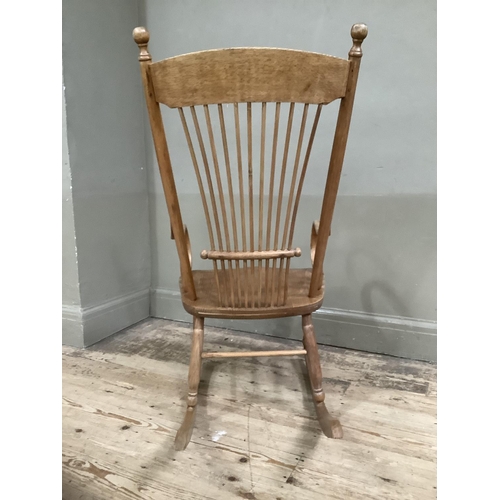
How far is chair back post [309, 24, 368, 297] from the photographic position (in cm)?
97

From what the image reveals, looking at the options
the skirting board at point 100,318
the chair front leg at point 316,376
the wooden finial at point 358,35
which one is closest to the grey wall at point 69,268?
the skirting board at point 100,318

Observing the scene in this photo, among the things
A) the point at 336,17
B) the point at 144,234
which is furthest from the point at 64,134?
the point at 336,17

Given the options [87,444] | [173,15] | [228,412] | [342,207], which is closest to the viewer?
[87,444]

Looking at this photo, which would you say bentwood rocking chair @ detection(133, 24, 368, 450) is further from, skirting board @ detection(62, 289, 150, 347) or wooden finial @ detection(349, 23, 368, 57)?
skirting board @ detection(62, 289, 150, 347)

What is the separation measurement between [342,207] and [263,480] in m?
1.09

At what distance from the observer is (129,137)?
6.63 feet

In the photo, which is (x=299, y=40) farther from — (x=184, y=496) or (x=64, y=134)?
(x=184, y=496)

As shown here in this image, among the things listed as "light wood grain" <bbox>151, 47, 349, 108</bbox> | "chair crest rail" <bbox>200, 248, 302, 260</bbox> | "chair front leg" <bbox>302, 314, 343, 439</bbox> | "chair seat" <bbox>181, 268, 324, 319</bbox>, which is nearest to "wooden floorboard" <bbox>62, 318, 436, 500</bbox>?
"chair front leg" <bbox>302, 314, 343, 439</bbox>

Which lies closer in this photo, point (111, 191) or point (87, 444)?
point (87, 444)

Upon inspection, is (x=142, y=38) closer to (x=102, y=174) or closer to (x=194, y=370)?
(x=194, y=370)

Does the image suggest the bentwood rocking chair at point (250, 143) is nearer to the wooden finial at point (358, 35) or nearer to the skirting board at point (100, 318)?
the wooden finial at point (358, 35)

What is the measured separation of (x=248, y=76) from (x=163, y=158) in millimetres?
291

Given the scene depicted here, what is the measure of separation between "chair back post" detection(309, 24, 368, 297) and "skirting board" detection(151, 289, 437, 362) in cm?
63

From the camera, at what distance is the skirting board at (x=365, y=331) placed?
1688mm
